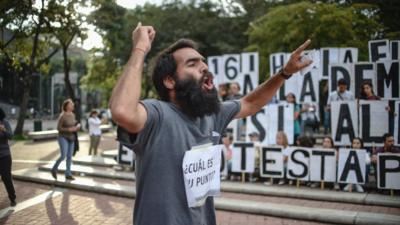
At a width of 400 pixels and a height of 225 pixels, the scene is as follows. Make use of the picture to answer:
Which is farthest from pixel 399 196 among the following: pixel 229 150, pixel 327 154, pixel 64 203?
pixel 64 203

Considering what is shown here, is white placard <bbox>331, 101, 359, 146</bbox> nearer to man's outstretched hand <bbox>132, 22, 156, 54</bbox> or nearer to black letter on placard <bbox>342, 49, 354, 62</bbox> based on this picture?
black letter on placard <bbox>342, 49, 354, 62</bbox>

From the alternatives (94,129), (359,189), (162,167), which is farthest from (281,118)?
(162,167)

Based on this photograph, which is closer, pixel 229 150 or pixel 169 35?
pixel 229 150

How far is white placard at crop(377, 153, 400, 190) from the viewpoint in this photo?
8250 millimetres

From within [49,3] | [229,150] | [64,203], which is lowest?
[64,203]

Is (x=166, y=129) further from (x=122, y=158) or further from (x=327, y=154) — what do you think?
(x=122, y=158)

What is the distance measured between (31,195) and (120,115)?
793 cm

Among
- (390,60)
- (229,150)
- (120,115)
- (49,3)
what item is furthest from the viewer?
(49,3)

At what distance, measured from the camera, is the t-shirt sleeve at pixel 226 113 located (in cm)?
274

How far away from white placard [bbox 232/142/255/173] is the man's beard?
734 centimetres

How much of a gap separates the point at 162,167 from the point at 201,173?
32cm

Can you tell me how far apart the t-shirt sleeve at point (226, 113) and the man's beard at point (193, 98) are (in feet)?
1.11

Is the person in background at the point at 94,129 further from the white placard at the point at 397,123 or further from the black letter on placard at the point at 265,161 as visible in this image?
the white placard at the point at 397,123

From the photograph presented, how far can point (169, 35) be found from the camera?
1145 inches
